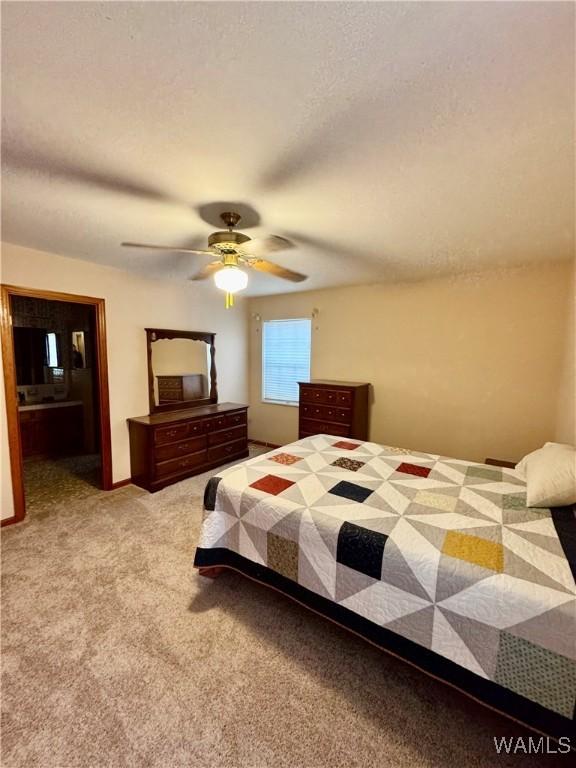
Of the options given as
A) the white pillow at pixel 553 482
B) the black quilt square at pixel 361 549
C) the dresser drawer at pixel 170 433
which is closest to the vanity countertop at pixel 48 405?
the dresser drawer at pixel 170 433

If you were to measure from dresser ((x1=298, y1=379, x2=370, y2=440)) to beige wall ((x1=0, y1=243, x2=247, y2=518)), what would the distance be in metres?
1.46

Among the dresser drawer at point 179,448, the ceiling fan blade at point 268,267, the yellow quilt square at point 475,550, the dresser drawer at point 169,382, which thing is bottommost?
the dresser drawer at point 179,448

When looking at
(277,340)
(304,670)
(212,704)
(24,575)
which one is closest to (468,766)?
(304,670)

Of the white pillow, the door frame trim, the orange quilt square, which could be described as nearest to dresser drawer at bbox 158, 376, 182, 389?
the door frame trim

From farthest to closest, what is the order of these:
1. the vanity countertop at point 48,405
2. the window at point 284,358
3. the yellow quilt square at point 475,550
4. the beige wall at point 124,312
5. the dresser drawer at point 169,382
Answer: the window at point 284,358, the vanity countertop at point 48,405, the dresser drawer at point 169,382, the beige wall at point 124,312, the yellow quilt square at point 475,550

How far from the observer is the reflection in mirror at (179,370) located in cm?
386

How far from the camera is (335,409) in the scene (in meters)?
3.81

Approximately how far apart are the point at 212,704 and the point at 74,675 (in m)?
0.70

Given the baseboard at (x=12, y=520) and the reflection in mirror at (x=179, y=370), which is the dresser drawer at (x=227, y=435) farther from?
the baseboard at (x=12, y=520)

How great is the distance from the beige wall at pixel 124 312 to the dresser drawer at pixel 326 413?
1.45 m

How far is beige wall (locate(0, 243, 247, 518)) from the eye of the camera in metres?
2.71

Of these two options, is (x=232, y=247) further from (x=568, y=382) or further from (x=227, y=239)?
(x=568, y=382)

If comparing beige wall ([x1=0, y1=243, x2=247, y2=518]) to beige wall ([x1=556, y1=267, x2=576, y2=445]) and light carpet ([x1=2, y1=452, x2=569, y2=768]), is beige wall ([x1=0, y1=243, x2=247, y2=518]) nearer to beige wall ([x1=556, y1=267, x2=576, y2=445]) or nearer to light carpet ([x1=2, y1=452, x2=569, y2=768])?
light carpet ([x1=2, y1=452, x2=569, y2=768])

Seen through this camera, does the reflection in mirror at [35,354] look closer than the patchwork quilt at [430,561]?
No
